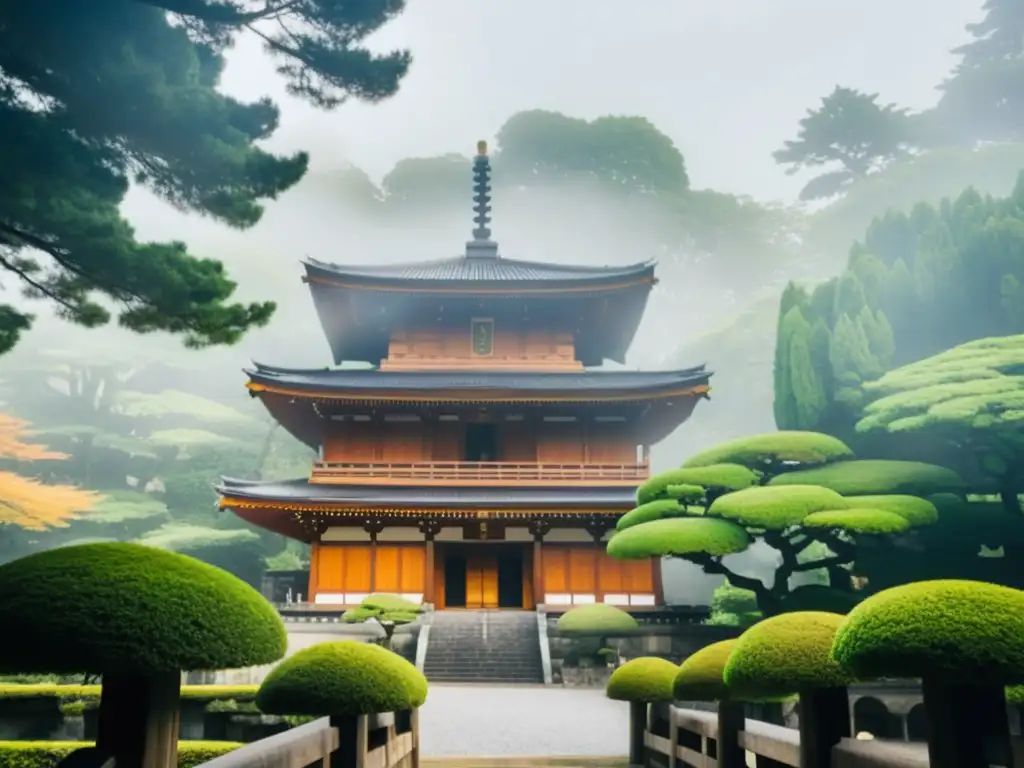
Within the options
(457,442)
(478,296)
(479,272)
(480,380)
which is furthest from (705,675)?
(479,272)

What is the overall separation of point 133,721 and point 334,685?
195 centimetres

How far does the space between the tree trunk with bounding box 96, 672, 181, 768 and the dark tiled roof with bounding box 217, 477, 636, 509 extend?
66.3ft

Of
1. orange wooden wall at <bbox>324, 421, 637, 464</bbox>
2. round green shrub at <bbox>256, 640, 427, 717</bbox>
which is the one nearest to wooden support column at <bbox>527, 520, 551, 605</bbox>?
orange wooden wall at <bbox>324, 421, 637, 464</bbox>

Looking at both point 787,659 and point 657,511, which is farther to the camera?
point 657,511

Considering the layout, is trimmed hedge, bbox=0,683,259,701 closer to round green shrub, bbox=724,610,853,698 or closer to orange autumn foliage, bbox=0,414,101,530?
round green shrub, bbox=724,610,853,698

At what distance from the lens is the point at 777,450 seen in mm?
18641

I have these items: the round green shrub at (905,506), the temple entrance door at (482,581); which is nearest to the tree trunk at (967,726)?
the round green shrub at (905,506)

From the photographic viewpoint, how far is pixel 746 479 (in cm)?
1812

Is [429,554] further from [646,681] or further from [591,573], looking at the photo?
[646,681]

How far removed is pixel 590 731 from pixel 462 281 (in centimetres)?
1824

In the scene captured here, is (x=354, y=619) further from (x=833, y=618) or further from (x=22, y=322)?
(x=833, y=618)

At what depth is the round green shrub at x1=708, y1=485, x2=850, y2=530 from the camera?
16.0 meters

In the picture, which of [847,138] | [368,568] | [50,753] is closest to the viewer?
[50,753]

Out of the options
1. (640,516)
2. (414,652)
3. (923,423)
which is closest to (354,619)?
(414,652)
